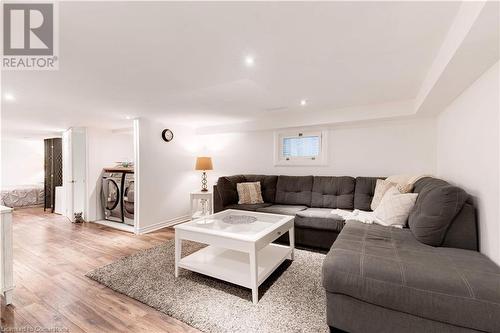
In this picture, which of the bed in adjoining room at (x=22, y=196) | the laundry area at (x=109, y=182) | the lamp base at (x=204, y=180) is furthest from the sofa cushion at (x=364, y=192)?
the bed in adjoining room at (x=22, y=196)

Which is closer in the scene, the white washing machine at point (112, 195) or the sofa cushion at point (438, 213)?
the sofa cushion at point (438, 213)

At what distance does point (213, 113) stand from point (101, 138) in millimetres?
2911

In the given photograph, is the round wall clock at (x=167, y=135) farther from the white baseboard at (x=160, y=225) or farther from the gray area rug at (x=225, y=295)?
the gray area rug at (x=225, y=295)

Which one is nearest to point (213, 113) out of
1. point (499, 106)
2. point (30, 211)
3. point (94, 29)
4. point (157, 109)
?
point (157, 109)

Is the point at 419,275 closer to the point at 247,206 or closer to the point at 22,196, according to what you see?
the point at 247,206

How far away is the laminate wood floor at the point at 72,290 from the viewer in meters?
1.68

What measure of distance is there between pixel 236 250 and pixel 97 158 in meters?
4.32

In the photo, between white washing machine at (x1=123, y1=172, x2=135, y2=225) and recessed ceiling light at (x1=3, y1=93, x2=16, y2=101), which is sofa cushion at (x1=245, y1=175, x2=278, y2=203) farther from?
recessed ceiling light at (x1=3, y1=93, x2=16, y2=101)

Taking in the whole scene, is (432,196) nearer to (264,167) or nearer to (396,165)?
(396,165)

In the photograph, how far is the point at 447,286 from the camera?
123 centimetres

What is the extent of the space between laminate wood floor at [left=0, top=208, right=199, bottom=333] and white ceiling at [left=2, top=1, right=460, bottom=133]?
80.2 inches

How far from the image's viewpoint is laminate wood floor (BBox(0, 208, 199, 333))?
168 centimetres

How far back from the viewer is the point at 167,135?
439cm

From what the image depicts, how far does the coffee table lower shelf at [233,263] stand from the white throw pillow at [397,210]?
1.11 meters
